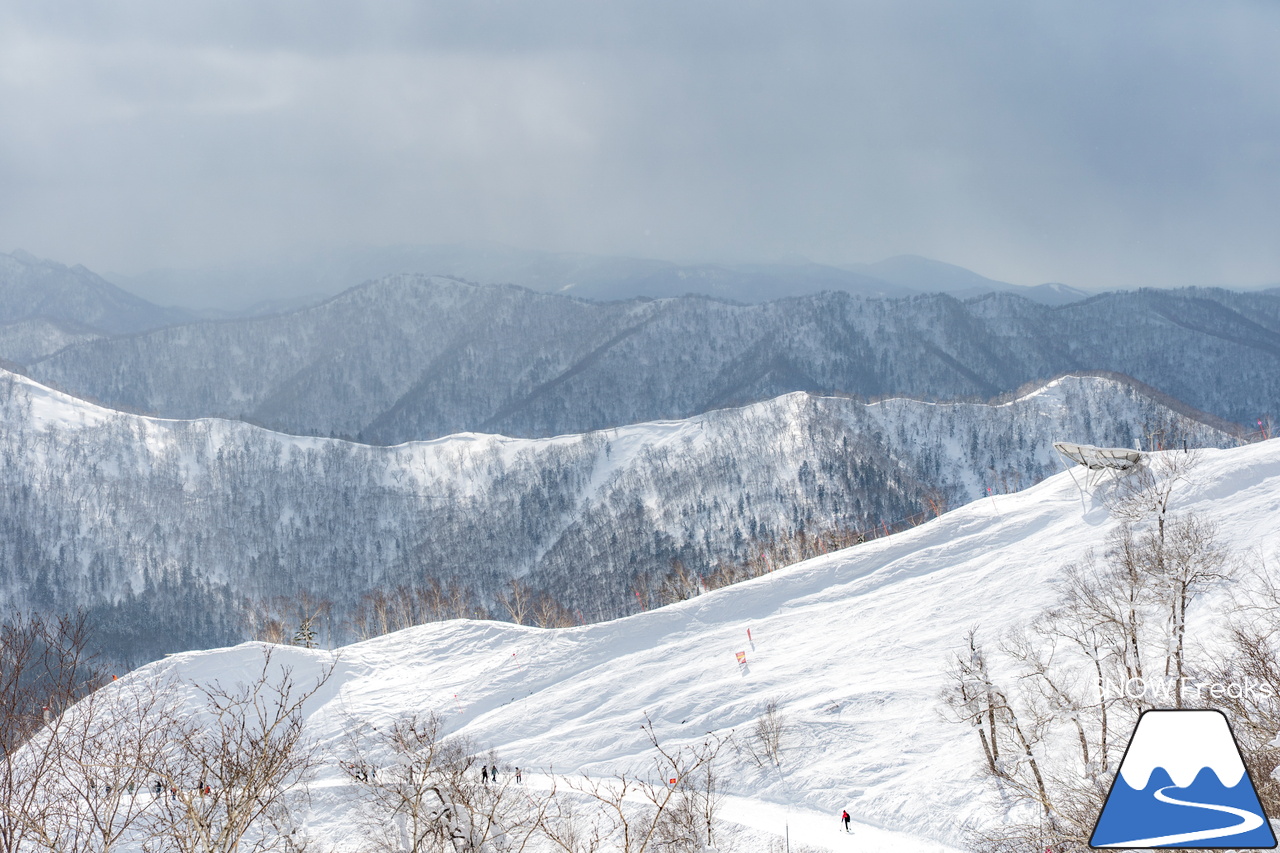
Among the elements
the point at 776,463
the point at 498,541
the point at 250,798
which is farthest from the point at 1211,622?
the point at 498,541

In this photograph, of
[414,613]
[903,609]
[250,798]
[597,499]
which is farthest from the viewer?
[597,499]

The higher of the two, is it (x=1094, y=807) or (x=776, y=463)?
(x=776, y=463)

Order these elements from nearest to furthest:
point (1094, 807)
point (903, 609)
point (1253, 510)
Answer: point (1094, 807)
point (1253, 510)
point (903, 609)

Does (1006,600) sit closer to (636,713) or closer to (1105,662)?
(1105,662)

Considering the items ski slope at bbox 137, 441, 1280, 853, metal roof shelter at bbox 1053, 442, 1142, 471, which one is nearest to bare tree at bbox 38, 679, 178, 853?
ski slope at bbox 137, 441, 1280, 853

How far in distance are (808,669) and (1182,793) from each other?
4393cm

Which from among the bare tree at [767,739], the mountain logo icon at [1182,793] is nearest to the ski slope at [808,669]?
the bare tree at [767,739]

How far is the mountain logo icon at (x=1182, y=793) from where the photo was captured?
9930 millimetres

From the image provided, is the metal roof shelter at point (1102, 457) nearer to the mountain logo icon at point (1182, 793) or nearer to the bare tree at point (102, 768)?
the mountain logo icon at point (1182, 793)

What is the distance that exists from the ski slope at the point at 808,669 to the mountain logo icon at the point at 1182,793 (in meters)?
28.1

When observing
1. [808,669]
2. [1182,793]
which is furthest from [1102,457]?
[1182,793]

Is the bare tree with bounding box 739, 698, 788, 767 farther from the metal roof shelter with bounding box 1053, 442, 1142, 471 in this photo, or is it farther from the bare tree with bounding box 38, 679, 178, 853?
the metal roof shelter with bounding box 1053, 442, 1142, 471

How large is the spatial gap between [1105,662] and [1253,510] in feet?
77.5

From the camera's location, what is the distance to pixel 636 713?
51688 mm
